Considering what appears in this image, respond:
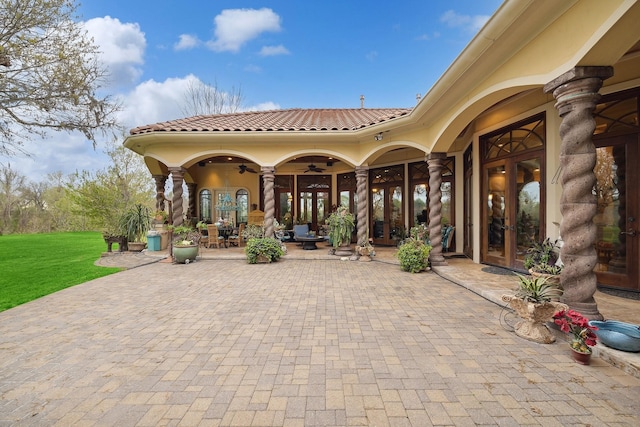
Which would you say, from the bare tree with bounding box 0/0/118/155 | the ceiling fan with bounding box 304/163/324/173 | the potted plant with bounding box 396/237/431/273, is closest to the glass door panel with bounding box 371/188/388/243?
the ceiling fan with bounding box 304/163/324/173

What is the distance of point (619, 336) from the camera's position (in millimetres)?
2438

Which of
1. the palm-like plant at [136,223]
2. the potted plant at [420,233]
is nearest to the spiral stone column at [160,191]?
the palm-like plant at [136,223]

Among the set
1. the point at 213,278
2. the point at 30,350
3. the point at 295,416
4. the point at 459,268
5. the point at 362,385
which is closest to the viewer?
the point at 295,416

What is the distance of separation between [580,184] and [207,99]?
20108 millimetres

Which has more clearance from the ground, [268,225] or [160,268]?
[268,225]

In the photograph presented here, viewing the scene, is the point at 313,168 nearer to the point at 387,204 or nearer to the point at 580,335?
the point at 387,204

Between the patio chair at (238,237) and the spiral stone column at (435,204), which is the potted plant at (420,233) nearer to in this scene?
the spiral stone column at (435,204)

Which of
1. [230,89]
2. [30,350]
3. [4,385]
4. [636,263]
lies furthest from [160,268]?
[230,89]

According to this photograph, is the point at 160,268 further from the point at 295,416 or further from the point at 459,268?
the point at 459,268

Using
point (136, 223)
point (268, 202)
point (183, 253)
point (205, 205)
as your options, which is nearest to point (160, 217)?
point (136, 223)

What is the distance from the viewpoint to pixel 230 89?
60.0 ft

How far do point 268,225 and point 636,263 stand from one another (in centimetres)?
787

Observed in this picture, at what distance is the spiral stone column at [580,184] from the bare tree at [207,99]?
1876cm

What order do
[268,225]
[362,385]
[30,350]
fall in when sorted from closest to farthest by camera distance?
[362,385]
[30,350]
[268,225]
